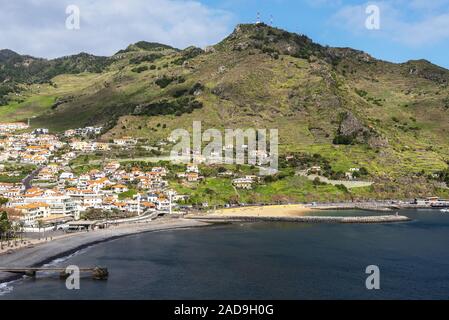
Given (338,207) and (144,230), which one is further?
(338,207)

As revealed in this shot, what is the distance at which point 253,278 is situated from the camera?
65.7m

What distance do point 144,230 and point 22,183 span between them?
50456 millimetres

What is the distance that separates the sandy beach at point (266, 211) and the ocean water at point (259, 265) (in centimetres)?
1593

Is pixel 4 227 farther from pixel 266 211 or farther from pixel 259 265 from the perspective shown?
pixel 266 211

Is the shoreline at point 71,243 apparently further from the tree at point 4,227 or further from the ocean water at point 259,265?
the tree at point 4,227

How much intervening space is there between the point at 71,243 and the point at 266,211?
56715 mm

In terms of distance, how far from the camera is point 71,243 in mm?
85625

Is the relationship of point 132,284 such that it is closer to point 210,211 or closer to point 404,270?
point 404,270

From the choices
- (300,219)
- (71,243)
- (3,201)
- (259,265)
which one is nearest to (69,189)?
(3,201)

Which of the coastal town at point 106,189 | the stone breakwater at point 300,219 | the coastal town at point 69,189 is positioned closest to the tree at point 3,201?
the coastal town at point 106,189

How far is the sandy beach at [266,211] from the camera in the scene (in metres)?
125
